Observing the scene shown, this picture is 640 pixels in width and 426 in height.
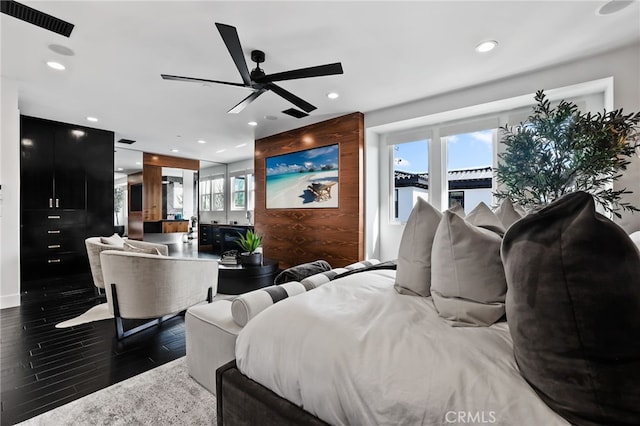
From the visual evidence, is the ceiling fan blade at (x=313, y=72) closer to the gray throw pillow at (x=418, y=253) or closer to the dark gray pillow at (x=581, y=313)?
the gray throw pillow at (x=418, y=253)

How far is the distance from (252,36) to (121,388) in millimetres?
2852

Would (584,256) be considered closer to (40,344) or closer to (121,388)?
(121,388)

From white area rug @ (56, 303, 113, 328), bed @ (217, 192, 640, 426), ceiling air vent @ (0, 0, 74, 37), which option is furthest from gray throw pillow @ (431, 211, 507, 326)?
white area rug @ (56, 303, 113, 328)

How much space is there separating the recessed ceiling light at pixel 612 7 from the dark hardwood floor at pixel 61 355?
4.25 metres

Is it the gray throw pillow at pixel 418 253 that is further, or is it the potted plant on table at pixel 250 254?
the potted plant on table at pixel 250 254

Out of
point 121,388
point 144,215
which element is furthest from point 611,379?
point 144,215

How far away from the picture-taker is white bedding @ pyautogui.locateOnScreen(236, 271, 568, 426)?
716 mm

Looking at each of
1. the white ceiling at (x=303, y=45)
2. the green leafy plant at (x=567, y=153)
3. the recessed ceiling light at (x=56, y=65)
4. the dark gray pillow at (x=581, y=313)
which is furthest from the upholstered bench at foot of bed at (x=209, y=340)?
the recessed ceiling light at (x=56, y=65)

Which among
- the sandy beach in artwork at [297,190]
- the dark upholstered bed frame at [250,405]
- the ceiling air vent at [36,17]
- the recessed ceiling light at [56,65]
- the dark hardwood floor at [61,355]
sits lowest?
the dark hardwood floor at [61,355]

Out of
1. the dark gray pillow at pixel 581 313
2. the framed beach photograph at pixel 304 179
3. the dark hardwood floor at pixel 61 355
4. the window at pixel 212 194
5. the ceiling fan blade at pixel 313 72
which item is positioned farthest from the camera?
the window at pixel 212 194

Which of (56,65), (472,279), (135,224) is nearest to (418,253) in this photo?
(472,279)

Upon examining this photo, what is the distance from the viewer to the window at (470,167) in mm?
3732

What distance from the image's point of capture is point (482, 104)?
337 centimetres

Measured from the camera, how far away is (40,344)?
2436mm
